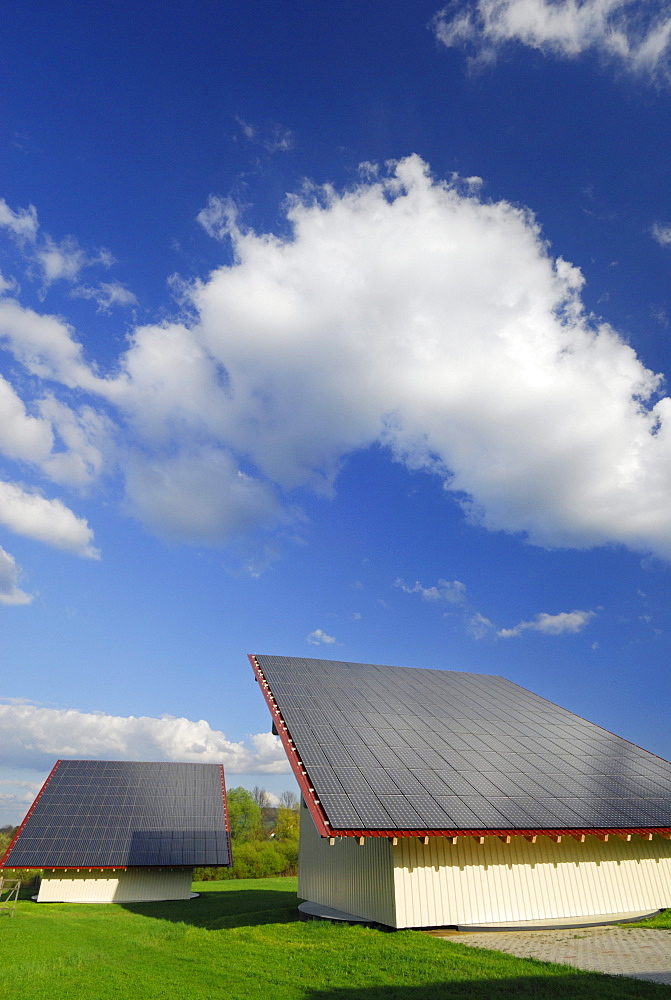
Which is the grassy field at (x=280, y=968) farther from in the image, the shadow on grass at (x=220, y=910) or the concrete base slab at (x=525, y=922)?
the concrete base slab at (x=525, y=922)

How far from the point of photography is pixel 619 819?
17016 millimetres

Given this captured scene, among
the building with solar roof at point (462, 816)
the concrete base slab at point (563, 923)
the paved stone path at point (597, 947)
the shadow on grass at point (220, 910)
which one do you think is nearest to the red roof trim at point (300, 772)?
the building with solar roof at point (462, 816)

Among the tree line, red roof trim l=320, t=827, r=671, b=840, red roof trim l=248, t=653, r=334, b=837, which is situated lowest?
the tree line

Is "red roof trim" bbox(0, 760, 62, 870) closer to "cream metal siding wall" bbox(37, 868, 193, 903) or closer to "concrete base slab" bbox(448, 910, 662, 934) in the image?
"cream metal siding wall" bbox(37, 868, 193, 903)

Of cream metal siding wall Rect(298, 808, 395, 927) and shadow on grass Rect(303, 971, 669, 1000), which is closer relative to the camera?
shadow on grass Rect(303, 971, 669, 1000)

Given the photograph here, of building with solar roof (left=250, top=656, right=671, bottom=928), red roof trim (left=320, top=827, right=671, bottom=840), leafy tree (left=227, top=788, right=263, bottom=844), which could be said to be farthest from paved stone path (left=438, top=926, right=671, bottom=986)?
leafy tree (left=227, top=788, right=263, bottom=844)

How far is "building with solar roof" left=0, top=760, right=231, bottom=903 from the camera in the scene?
29.9 metres

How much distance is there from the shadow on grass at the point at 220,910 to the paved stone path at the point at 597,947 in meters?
7.06

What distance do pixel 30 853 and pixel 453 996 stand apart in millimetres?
28407

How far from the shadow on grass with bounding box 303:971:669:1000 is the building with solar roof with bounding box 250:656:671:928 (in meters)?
3.65

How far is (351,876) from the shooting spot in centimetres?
1772

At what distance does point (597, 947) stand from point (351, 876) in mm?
7132

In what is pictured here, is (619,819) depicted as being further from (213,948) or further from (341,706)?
(213,948)

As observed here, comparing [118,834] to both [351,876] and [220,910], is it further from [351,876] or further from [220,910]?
[351,876]
